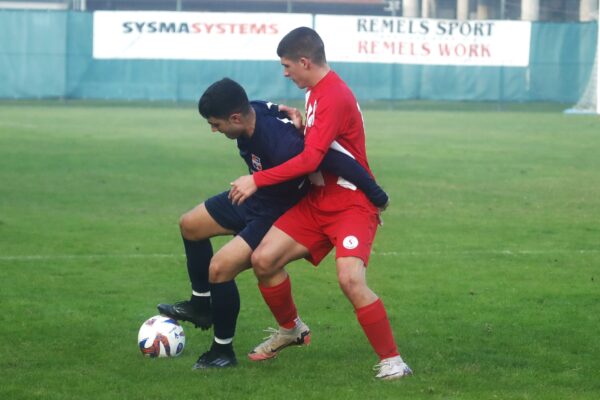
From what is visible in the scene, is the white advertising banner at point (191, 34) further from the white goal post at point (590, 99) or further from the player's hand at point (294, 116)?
the player's hand at point (294, 116)

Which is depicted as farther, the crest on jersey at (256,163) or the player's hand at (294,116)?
the player's hand at (294,116)

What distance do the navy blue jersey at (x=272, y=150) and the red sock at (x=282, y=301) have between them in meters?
0.45

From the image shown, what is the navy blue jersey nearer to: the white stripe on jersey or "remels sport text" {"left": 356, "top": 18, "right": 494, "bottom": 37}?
A: the white stripe on jersey

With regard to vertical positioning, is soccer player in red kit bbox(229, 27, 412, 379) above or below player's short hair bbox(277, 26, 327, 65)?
below

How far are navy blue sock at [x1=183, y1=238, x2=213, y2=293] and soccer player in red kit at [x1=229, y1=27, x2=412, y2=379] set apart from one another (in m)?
0.60

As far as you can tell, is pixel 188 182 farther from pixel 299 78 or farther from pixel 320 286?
pixel 299 78

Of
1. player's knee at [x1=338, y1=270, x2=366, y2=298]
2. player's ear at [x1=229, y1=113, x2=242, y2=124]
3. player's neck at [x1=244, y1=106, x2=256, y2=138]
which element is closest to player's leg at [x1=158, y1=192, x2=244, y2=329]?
player's neck at [x1=244, y1=106, x2=256, y2=138]

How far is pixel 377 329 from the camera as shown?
6.63m

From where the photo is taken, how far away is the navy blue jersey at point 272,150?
693cm

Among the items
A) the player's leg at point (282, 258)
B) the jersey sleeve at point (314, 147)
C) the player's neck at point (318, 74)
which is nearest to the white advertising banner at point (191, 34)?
the player's leg at point (282, 258)

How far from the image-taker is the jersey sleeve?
6562 mm

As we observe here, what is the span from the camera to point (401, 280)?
9.89 meters

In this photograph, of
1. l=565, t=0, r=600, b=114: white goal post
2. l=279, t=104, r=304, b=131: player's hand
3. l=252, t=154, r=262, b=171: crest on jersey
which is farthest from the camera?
l=565, t=0, r=600, b=114: white goal post

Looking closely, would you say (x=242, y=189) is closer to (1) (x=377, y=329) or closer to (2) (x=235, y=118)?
(2) (x=235, y=118)
